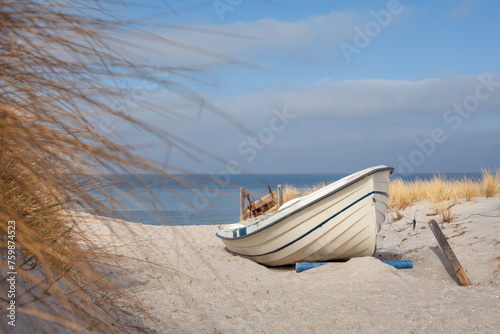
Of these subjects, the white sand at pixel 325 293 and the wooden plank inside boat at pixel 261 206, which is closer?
the white sand at pixel 325 293

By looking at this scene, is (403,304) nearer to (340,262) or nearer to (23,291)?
(340,262)

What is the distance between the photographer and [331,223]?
17.0 ft

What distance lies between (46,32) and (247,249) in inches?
198

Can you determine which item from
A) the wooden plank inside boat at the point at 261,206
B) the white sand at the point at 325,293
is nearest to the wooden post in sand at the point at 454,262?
the white sand at the point at 325,293

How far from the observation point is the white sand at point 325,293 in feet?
10.8

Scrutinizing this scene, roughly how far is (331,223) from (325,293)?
1.11 m

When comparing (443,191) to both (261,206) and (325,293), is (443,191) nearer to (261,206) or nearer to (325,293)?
(261,206)

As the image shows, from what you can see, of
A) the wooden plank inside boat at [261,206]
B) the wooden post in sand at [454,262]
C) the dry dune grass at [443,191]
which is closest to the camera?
the wooden post in sand at [454,262]

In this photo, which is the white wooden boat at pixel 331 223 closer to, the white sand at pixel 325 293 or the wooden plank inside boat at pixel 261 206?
the white sand at pixel 325 293

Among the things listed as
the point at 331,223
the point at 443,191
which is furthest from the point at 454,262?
the point at 443,191

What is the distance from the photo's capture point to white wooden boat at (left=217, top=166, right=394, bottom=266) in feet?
16.9

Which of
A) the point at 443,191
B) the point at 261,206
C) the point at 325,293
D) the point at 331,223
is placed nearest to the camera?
the point at 325,293

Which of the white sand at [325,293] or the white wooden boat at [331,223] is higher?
the white wooden boat at [331,223]

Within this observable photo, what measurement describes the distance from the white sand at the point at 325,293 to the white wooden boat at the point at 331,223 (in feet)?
0.73
